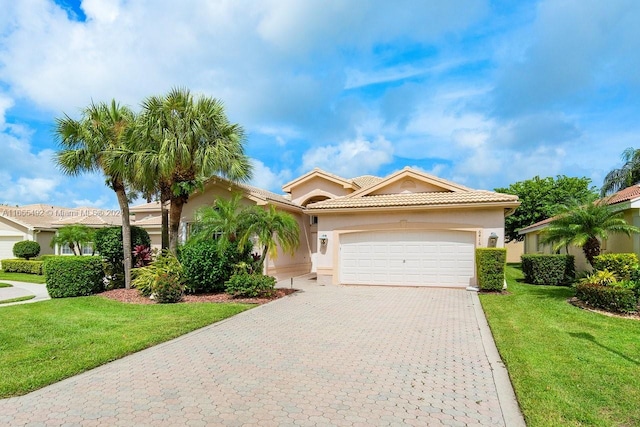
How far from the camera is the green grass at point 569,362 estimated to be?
4.62m

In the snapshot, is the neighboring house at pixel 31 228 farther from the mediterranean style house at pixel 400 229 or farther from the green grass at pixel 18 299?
the mediterranean style house at pixel 400 229

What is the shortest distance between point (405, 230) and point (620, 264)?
24.3 ft

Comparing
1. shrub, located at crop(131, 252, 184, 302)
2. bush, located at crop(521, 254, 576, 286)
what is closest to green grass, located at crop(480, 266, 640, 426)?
bush, located at crop(521, 254, 576, 286)

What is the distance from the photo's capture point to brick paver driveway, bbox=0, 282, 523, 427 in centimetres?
455

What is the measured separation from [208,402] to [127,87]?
54.8 ft

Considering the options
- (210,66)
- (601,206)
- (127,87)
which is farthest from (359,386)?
(127,87)

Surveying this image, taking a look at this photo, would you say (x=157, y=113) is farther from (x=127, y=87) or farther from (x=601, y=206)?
(x=601, y=206)

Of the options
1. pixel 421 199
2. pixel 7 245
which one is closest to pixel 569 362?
pixel 421 199

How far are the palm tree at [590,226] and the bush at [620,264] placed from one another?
115 cm

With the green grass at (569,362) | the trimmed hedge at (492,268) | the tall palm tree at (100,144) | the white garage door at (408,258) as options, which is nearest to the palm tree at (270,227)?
the white garage door at (408,258)

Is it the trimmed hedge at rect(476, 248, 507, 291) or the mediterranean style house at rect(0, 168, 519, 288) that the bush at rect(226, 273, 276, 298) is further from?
the trimmed hedge at rect(476, 248, 507, 291)

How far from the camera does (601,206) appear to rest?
12.9 meters

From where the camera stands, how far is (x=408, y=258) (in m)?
16.5

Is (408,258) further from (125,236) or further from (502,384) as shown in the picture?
(125,236)
